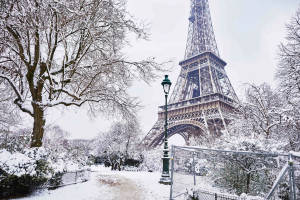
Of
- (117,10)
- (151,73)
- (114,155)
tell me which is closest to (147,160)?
(114,155)

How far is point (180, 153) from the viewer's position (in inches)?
199

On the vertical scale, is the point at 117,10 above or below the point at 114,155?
above

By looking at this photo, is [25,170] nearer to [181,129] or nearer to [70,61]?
[70,61]

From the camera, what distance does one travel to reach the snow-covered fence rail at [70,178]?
6.30 meters

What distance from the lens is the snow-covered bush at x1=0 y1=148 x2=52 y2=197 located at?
479cm

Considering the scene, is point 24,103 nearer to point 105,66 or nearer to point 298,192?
point 105,66

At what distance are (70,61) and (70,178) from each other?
188 inches

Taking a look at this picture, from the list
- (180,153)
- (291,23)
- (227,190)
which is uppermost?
(291,23)

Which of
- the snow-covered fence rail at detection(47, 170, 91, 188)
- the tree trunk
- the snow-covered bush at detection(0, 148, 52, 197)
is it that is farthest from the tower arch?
the snow-covered bush at detection(0, 148, 52, 197)

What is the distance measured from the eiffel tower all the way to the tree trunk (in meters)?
18.7

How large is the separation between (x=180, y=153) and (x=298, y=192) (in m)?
2.55

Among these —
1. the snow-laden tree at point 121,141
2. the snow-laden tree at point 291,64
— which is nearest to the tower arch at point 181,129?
the snow-laden tree at point 121,141

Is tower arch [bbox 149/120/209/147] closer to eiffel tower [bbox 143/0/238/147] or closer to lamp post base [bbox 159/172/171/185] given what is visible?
eiffel tower [bbox 143/0/238/147]

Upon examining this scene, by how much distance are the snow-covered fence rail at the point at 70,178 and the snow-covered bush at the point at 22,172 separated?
84 cm
